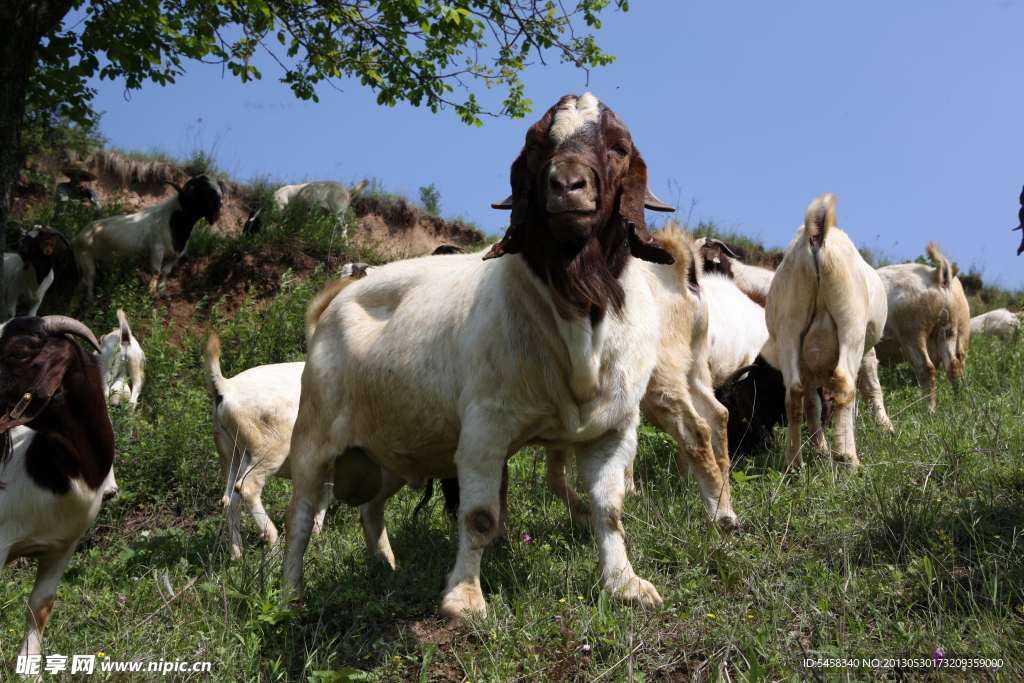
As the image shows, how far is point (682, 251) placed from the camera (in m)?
5.18

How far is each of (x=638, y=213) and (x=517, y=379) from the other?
3.13ft

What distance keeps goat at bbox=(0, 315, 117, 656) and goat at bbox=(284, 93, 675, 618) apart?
164 centimetres

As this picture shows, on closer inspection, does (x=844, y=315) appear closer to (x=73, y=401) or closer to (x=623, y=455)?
(x=623, y=455)

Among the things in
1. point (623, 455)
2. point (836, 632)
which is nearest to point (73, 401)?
point (623, 455)

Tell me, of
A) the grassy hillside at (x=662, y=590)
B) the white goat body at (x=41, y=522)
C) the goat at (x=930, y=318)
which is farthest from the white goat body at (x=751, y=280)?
the white goat body at (x=41, y=522)

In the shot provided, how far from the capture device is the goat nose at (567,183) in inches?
107

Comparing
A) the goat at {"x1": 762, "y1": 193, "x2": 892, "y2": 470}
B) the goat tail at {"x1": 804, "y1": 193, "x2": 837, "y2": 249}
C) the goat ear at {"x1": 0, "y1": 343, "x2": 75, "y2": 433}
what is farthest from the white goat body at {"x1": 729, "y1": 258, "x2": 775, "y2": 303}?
the goat ear at {"x1": 0, "y1": 343, "x2": 75, "y2": 433}

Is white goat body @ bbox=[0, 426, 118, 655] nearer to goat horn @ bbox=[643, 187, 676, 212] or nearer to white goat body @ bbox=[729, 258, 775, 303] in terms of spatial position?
goat horn @ bbox=[643, 187, 676, 212]

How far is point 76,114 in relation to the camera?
397 inches

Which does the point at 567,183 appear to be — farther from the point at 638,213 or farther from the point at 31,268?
the point at 31,268

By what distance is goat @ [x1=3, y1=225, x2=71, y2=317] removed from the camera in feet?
34.3

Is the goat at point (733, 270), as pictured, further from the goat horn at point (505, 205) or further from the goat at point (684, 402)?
the goat horn at point (505, 205)

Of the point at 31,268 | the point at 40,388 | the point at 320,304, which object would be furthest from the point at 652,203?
the point at 31,268

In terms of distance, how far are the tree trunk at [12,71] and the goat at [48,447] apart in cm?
394
